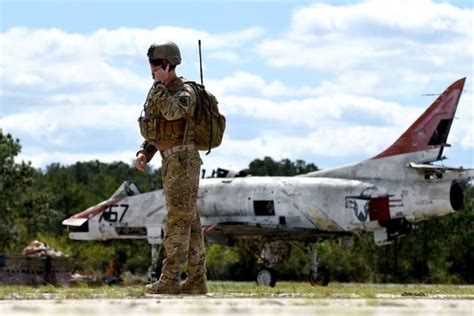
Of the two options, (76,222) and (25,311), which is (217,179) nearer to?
(76,222)

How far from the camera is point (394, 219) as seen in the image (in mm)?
34281

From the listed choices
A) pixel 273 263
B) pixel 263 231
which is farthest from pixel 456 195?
pixel 263 231

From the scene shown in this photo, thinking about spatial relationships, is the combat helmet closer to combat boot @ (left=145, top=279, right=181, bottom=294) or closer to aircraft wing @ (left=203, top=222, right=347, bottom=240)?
combat boot @ (left=145, top=279, right=181, bottom=294)

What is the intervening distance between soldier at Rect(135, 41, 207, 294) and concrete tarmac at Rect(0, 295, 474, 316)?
2224 mm

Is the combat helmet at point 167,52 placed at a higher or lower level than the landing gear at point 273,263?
higher

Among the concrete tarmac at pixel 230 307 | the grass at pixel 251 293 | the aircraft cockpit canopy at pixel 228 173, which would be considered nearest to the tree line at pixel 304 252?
the aircraft cockpit canopy at pixel 228 173

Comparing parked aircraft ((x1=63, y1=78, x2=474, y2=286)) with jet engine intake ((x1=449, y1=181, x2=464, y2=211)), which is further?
parked aircraft ((x1=63, y1=78, x2=474, y2=286))

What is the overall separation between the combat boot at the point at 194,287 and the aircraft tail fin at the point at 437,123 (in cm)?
2200

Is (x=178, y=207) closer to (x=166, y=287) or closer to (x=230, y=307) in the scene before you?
(x=166, y=287)

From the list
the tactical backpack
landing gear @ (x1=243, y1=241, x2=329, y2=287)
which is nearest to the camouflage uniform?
the tactical backpack

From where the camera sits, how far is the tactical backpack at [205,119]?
41.2 feet

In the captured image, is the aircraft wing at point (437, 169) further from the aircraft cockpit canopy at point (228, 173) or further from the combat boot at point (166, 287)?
the combat boot at point (166, 287)

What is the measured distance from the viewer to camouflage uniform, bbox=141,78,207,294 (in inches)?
482

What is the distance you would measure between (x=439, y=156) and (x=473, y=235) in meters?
34.0
